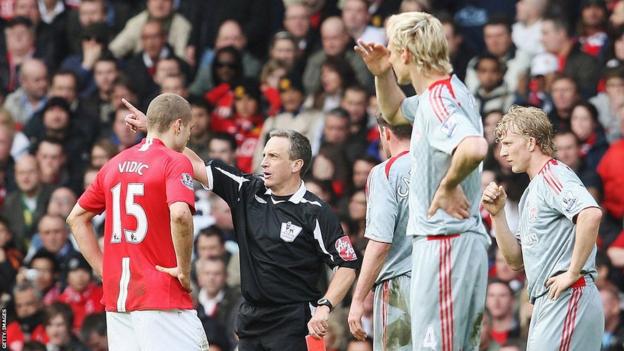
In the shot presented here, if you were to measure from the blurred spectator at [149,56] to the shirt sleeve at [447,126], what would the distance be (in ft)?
31.2

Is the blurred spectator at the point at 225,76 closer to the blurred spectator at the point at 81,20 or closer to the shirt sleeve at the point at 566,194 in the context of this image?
the blurred spectator at the point at 81,20

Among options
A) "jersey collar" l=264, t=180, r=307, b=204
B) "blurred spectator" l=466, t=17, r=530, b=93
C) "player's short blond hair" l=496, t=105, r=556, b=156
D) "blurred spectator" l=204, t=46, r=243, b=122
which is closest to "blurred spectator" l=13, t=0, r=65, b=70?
"blurred spectator" l=204, t=46, r=243, b=122

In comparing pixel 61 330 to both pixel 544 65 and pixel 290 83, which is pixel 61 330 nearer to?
pixel 290 83

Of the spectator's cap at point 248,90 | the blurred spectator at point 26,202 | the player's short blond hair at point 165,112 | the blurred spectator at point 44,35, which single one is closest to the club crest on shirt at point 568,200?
the player's short blond hair at point 165,112

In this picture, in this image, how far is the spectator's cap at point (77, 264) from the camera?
14773 mm

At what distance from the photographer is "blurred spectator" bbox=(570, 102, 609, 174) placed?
13.8m

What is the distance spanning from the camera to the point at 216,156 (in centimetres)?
1534

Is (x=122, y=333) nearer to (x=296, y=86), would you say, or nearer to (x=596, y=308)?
(x=596, y=308)

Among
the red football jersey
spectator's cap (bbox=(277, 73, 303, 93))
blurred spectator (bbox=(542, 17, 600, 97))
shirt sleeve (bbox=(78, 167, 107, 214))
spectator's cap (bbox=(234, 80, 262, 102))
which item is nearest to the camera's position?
the red football jersey

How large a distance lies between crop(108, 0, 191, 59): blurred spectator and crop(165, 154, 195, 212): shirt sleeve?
8.70 metres

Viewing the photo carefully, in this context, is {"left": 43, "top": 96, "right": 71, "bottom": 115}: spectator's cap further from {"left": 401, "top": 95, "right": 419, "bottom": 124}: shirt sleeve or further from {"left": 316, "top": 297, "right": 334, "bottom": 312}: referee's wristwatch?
{"left": 401, "top": 95, "right": 419, "bottom": 124}: shirt sleeve

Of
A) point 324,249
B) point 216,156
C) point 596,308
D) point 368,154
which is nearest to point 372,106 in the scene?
point 368,154

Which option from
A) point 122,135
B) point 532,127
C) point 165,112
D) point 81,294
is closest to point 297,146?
point 165,112

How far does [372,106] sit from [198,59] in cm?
316
